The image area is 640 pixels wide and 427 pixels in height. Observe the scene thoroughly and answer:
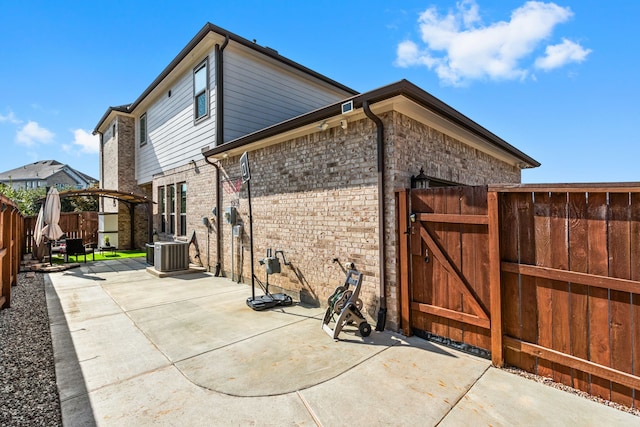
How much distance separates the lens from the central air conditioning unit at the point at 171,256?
840 centimetres

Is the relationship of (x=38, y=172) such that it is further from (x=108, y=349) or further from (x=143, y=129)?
(x=108, y=349)

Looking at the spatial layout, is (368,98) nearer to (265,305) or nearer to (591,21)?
(265,305)

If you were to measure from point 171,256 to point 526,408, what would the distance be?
870 cm

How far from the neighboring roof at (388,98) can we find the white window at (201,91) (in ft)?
7.51

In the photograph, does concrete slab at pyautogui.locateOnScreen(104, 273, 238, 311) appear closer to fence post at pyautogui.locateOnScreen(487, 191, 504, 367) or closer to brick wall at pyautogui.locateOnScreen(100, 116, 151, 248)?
fence post at pyautogui.locateOnScreen(487, 191, 504, 367)

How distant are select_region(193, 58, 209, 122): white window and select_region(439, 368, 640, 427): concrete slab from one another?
9.15 m

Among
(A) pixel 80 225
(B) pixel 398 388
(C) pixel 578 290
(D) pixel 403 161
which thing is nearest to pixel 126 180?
(A) pixel 80 225

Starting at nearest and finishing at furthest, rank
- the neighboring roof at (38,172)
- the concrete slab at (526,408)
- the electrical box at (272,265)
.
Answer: the concrete slab at (526,408)
the electrical box at (272,265)
the neighboring roof at (38,172)

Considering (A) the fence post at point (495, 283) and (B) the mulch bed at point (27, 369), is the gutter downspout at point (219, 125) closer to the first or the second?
(B) the mulch bed at point (27, 369)

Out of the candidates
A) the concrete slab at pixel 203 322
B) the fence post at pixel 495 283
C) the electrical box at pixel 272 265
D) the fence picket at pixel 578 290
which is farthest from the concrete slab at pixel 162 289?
the fence picket at pixel 578 290

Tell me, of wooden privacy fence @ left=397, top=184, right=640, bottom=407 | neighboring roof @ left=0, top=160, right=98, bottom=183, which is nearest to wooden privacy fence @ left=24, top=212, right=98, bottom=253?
wooden privacy fence @ left=397, top=184, right=640, bottom=407

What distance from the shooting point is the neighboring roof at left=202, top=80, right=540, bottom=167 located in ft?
12.9

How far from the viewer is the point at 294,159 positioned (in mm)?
5961

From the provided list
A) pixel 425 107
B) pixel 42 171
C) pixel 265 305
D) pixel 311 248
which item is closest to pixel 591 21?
pixel 425 107
